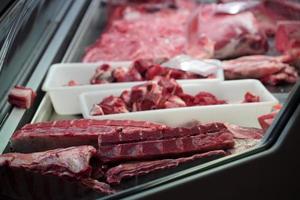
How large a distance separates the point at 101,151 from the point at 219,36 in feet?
4.11

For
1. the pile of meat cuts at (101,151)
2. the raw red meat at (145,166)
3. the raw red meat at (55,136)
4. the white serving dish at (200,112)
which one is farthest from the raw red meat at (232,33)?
the raw red meat at (145,166)

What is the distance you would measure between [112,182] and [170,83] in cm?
73

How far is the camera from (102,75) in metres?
2.22

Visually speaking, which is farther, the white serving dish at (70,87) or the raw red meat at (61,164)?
the white serving dish at (70,87)

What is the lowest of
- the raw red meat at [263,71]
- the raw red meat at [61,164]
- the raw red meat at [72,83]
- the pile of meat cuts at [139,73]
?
the raw red meat at [263,71]

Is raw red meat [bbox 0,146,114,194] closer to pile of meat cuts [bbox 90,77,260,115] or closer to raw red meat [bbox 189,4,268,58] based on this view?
pile of meat cuts [bbox 90,77,260,115]

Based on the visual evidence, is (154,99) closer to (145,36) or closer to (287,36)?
(287,36)

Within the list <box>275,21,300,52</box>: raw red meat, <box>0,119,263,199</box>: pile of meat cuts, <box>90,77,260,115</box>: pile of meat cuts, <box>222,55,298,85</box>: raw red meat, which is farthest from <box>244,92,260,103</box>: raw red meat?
<box>275,21,300,52</box>: raw red meat

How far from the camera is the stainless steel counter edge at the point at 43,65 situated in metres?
1.66

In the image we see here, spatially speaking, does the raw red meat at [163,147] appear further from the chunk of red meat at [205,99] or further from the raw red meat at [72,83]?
the raw red meat at [72,83]

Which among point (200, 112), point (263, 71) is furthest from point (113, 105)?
point (263, 71)

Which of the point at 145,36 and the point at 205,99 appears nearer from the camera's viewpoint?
the point at 205,99

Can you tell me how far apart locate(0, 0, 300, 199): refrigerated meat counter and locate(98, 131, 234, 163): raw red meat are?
86mm

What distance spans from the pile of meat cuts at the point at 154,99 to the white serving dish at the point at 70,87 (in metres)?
0.11
